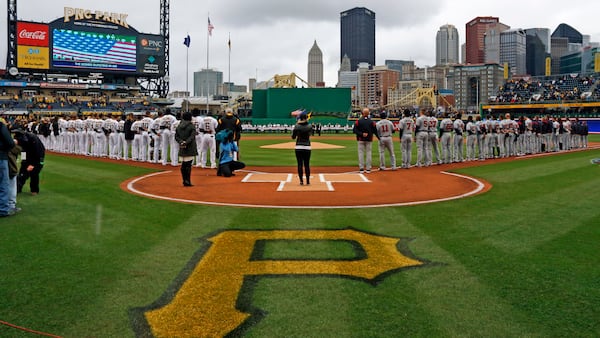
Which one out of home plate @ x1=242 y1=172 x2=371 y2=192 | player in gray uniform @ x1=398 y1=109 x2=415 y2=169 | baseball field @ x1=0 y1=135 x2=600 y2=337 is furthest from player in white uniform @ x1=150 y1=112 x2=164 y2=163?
baseball field @ x1=0 y1=135 x2=600 y2=337

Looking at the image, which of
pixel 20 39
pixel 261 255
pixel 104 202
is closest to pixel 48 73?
pixel 20 39

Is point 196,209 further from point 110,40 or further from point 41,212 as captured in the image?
point 110,40

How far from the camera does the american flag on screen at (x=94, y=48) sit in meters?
70.2

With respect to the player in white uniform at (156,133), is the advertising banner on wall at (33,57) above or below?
above

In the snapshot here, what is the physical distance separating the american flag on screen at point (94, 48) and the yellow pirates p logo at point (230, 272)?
239 feet

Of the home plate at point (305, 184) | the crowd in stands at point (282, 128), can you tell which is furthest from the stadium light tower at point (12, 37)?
the home plate at point (305, 184)

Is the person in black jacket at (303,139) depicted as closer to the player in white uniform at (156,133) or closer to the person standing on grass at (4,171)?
the person standing on grass at (4,171)

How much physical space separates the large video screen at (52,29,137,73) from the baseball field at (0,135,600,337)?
225 feet

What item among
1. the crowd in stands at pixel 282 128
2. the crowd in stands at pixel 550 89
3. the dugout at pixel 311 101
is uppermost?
the crowd in stands at pixel 550 89

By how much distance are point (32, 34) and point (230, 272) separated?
74.5m

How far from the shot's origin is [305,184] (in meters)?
12.8

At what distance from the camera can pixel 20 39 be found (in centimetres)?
6738

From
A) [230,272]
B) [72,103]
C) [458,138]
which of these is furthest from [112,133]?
[72,103]

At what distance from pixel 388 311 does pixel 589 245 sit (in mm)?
3705
